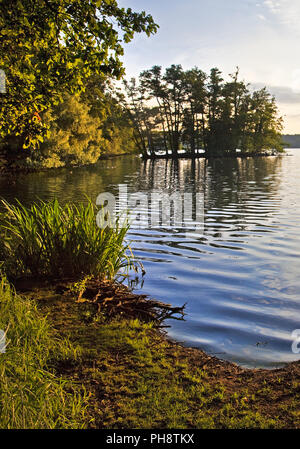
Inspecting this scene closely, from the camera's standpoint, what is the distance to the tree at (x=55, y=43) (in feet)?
23.9

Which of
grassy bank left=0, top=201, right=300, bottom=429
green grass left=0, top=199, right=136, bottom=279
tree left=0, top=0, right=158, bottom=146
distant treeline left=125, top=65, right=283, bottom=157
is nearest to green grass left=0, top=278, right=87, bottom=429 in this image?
grassy bank left=0, top=201, right=300, bottom=429

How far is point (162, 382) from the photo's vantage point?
164 inches

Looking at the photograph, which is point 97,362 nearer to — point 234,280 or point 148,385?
point 148,385

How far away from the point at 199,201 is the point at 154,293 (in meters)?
16.4

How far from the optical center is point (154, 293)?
8031 millimetres

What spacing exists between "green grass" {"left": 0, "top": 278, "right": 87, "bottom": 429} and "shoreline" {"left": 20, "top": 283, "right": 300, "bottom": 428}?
0.18m

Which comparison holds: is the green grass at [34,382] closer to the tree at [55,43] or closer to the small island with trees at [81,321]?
the small island with trees at [81,321]

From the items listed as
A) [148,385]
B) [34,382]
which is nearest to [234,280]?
[148,385]

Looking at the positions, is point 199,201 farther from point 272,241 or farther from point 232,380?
point 232,380

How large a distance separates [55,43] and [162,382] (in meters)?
7.32

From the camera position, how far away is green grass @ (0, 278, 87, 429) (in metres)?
2.97

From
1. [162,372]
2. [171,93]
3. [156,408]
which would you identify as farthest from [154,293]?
[171,93]

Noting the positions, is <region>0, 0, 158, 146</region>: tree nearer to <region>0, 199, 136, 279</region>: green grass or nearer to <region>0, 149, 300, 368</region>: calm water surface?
<region>0, 199, 136, 279</region>: green grass
